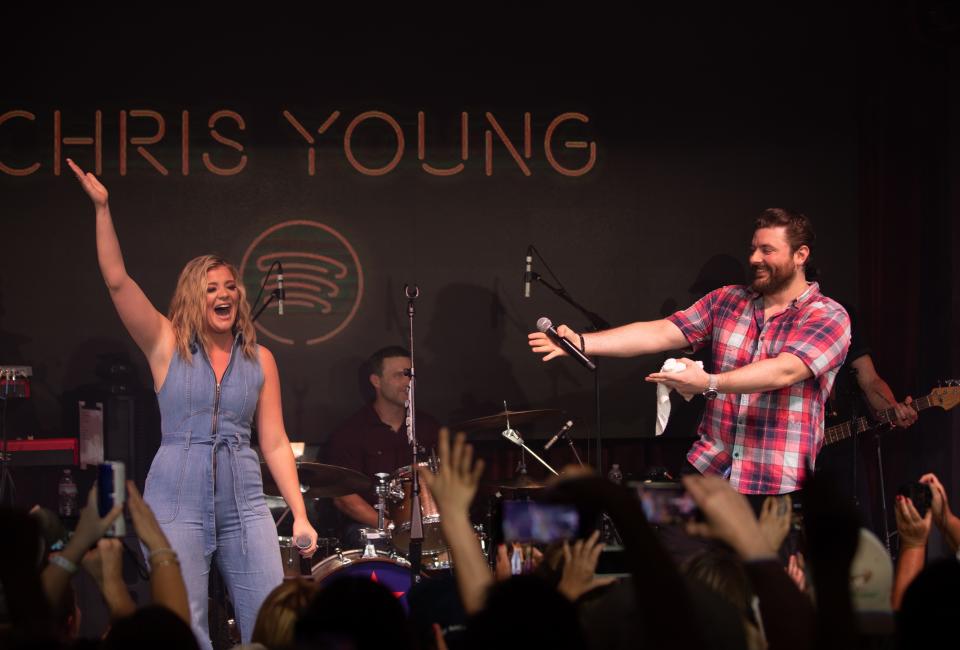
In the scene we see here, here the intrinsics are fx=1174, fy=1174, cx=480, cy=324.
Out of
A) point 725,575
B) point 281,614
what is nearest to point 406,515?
point 281,614

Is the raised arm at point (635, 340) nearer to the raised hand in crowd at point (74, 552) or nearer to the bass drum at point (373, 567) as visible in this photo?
the bass drum at point (373, 567)

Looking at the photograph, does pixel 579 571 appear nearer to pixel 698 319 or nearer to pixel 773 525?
pixel 773 525

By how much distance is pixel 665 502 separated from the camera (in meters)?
3.06

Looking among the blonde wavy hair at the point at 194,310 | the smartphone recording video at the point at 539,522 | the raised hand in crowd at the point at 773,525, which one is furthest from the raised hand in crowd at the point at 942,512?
the blonde wavy hair at the point at 194,310

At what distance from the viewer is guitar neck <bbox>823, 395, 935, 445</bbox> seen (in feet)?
21.1

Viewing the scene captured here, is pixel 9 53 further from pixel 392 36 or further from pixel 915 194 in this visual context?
pixel 915 194

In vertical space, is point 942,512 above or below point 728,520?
below

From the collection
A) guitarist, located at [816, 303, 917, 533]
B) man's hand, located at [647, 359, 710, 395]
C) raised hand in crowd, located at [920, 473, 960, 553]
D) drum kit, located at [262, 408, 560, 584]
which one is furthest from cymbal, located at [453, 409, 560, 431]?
raised hand in crowd, located at [920, 473, 960, 553]

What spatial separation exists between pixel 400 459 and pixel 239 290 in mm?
2324

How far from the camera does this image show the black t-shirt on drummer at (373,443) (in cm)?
667

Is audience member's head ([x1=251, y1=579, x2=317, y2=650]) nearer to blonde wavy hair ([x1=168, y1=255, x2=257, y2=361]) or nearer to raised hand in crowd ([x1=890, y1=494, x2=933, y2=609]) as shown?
raised hand in crowd ([x1=890, y1=494, x2=933, y2=609])

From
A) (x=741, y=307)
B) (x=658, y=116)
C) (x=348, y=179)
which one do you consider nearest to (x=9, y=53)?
(x=348, y=179)

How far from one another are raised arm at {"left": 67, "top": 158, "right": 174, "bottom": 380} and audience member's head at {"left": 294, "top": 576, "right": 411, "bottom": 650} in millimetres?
2318

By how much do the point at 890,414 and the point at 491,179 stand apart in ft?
8.56
